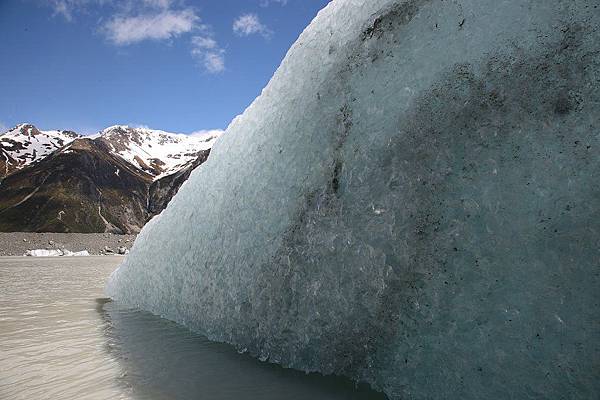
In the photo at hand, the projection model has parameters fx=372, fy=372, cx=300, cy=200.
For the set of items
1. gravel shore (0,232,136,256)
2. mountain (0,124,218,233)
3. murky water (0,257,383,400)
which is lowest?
murky water (0,257,383,400)

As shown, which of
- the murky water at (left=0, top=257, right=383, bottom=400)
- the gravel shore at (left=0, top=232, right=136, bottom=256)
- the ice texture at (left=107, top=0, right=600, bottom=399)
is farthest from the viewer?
the gravel shore at (left=0, top=232, right=136, bottom=256)

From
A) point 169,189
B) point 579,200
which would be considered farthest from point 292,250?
point 169,189

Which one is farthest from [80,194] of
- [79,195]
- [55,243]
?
[55,243]

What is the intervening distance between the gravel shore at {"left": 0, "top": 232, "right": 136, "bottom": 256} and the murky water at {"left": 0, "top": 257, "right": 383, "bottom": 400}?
1296 inches

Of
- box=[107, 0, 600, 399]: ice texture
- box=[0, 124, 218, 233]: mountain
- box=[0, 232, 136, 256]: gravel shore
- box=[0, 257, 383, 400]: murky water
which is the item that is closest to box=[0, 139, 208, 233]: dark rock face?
box=[0, 124, 218, 233]: mountain

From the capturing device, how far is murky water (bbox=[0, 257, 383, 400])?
2109 millimetres

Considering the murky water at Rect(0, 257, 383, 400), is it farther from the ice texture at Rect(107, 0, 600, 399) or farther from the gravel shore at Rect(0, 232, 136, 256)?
the gravel shore at Rect(0, 232, 136, 256)

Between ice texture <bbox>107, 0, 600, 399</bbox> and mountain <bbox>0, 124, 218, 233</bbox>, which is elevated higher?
mountain <bbox>0, 124, 218, 233</bbox>

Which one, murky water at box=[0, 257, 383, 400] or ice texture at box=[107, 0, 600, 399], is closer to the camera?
ice texture at box=[107, 0, 600, 399]

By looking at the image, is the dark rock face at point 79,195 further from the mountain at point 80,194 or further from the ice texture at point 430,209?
the ice texture at point 430,209

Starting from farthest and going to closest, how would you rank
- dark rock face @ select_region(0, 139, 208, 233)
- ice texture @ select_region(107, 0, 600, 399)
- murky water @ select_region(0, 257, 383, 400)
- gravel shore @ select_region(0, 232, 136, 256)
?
1. dark rock face @ select_region(0, 139, 208, 233)
2. gravel shore @ select_region(0, 232, 136, 256)
3. murky water @ select_region(0, 257, 383, 400)
4. ice texture @ select_region(107, 0, 600, 399)

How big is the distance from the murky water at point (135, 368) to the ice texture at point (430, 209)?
19 centimetres

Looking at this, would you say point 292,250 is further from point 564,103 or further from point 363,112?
point 564,103

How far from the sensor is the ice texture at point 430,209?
5.51ft
